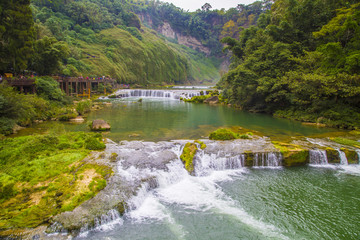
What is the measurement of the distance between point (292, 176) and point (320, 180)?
1.29 meters

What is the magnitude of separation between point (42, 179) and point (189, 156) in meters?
7.10

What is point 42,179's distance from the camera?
320 inches

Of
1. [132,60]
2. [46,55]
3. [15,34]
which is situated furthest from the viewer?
[132,60]

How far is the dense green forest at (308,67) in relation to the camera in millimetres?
19953

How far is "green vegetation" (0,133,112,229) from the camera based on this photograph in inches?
261

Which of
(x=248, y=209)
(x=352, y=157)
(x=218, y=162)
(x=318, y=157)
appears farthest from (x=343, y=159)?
(x=248, y=209)

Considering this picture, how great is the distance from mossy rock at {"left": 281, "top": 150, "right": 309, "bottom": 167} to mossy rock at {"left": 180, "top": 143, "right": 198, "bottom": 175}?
536cm

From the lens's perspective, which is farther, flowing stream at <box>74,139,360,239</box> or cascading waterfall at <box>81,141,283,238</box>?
cascading waterfall at <box>81,141,283,238</box>

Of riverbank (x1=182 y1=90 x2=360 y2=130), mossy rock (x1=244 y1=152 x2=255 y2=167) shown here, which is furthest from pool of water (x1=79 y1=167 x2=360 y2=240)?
riverbank (x1=182 y1=90 x2=360 y2=130)

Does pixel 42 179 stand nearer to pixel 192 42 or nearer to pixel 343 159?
pixel 343 159

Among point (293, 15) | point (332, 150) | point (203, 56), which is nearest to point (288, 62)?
point (293, 15)

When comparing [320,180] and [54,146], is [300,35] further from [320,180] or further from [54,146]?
[54,146]

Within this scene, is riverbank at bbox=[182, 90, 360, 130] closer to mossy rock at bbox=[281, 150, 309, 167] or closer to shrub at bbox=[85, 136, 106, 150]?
mossy rock at bbox=[281, 150, 309, 167]

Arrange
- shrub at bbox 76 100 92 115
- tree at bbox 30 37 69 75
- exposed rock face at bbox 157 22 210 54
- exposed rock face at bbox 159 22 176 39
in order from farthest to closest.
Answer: exposed rock face at bbox 157 22 210 54 → exposed rock face at bbox 159 22 176 39 → tree at bbox 30 37 69 75 → shrub at bbox 76 100 92 115
